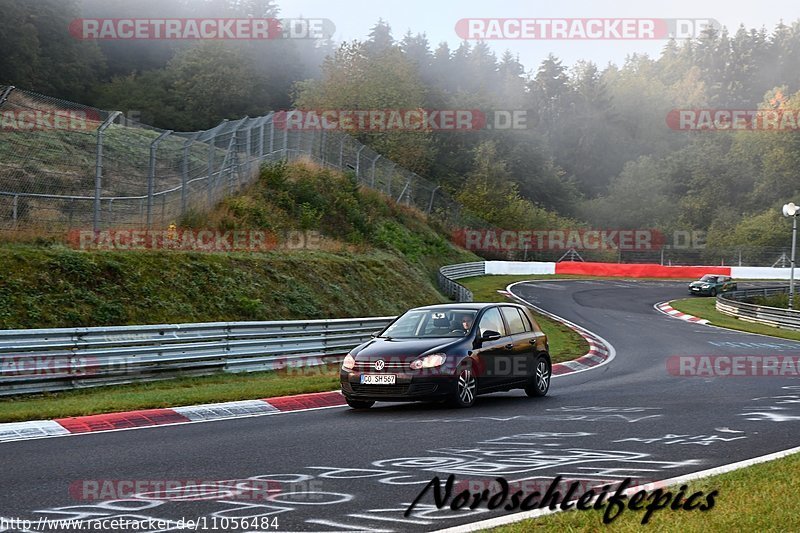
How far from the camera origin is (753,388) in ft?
52.6

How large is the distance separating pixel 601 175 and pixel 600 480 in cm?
11647

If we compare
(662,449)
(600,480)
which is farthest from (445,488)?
(662,449)

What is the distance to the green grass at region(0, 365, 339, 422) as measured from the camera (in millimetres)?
11852

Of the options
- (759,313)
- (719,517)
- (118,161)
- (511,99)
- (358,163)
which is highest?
(511,99)

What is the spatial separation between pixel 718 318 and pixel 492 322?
29.4 metres

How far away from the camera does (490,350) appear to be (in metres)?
13.6

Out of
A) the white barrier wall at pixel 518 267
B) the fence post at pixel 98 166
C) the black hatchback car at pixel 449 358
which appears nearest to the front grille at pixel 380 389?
the black hatchback car at pixel 449 358

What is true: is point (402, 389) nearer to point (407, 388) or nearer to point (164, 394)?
point (407, 388)

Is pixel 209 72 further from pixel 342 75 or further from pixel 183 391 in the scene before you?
pixel 183 391

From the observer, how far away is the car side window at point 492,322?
13.9 m
